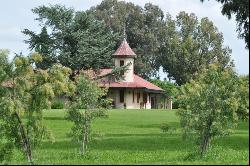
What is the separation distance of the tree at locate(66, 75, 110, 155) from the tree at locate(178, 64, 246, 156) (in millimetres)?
3354

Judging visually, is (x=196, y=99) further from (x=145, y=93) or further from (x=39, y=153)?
(x=145, y=93)

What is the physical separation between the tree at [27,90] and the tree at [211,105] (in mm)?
4783

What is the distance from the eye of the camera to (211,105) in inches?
869

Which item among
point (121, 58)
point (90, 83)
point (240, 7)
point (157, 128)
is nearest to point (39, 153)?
point (90, 83)

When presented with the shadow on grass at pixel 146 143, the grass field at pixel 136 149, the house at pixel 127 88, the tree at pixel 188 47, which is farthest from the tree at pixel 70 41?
the tree at pixel 188 47

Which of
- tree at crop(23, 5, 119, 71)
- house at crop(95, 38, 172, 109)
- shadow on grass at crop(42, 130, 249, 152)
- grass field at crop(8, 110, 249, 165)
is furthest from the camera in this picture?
house at crop(95, 38, 172, 109)

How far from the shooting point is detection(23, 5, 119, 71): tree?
172 feet

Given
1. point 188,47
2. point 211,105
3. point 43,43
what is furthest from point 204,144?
point 188,47

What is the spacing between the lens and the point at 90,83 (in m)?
24.0

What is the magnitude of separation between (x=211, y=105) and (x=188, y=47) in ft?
261

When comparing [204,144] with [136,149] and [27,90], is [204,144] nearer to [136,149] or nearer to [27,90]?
[136,149]

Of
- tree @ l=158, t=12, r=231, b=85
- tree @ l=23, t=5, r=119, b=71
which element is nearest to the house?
tree @ l=158, t=12, r=231, b=85

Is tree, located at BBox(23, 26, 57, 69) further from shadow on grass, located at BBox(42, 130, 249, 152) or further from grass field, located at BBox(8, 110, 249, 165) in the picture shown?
shadow on grass, located at BBox(42, 130, 249, 152)

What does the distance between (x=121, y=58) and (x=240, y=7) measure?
183 feet
